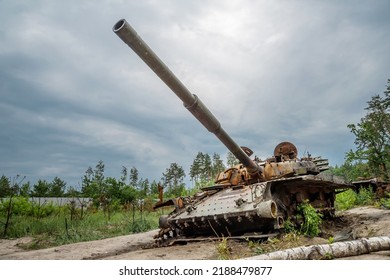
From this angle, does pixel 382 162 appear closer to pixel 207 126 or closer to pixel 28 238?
pixel 207 126

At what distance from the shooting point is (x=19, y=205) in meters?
11.6

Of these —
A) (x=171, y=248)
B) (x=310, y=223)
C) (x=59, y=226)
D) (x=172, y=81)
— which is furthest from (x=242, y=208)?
(x=59, y=226)

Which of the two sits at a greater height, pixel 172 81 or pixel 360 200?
pixel 172 81

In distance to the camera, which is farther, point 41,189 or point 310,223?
point 41,189

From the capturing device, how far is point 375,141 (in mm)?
13570

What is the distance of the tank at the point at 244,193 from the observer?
5703 mm

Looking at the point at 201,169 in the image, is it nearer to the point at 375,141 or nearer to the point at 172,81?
the point at 375,141

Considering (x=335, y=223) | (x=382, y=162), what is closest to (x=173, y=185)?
(x=382, y=162)

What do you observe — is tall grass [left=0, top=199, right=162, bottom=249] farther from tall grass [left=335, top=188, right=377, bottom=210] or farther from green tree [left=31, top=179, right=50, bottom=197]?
tall grass [left=335, top=188, right=377, bottom=210]

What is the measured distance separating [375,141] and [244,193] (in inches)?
364

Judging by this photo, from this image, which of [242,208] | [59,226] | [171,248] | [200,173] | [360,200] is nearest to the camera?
[242,208]

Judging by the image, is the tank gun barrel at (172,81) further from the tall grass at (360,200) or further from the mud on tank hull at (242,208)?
the tall grass at (360,200)

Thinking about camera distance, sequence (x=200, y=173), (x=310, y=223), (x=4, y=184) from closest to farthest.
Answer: (x=310, y=223), (x=4, y=184), (x=200, y=173)

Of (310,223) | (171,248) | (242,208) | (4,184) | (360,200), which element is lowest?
(171,248)
